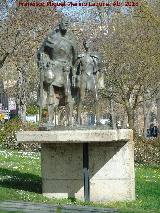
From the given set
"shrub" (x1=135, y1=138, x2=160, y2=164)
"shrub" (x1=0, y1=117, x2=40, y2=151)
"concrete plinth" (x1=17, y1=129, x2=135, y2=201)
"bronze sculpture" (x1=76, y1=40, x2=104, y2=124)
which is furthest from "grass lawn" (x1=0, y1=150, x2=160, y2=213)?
"shrub" (x1=0, y1=117, x2=40, y2=151)

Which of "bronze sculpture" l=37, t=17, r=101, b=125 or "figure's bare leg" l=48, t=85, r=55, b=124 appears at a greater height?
"bronze sculpture" l=37, t=17, r=101, b=125

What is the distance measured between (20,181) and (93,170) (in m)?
2.46

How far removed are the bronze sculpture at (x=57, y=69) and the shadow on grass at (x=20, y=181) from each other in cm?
164

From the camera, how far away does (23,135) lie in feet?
33.0

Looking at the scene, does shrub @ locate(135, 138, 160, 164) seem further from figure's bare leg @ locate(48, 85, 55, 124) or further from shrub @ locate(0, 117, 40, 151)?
figure's bare leg @ locate(48, 85, 55, 124)

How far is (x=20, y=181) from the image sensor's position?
12992mm

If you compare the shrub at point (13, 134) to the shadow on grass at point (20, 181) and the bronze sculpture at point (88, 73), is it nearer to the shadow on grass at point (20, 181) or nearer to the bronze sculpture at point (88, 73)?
the shadow on grass at point (20, 181)

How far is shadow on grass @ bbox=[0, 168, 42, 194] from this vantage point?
11977 mm

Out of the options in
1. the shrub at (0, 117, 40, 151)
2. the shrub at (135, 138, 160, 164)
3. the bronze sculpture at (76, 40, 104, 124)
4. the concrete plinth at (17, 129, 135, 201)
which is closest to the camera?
the concrete plinth at (17, 129, 135, 201)

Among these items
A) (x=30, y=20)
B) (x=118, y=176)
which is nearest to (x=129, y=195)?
(x=118, y=176)

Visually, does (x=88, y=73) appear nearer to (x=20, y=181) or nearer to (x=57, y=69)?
(x=57, y=69)

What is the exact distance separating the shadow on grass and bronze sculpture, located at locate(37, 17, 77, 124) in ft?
5.37

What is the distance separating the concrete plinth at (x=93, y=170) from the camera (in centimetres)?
1109

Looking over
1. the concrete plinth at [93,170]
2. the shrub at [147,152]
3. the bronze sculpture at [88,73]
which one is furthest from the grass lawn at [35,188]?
the shrub at [147,152]
